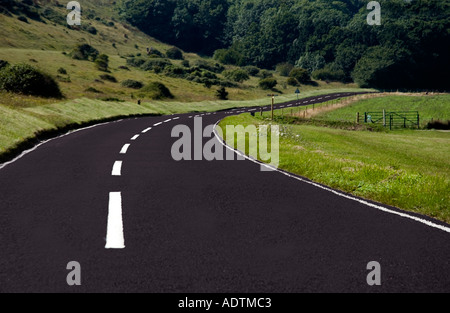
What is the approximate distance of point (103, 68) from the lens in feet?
250

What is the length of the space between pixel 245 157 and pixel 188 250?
27.0 feet

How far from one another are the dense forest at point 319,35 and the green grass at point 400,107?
38.8m

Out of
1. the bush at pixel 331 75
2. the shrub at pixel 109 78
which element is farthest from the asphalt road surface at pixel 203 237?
the bush at pixel 331 75

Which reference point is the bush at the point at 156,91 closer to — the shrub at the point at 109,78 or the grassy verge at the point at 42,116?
the shrub at the point at 109,78

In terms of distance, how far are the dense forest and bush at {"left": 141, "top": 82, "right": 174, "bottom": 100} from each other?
56985 mm

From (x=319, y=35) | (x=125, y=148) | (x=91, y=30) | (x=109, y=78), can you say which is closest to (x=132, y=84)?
(x=109, y=78)

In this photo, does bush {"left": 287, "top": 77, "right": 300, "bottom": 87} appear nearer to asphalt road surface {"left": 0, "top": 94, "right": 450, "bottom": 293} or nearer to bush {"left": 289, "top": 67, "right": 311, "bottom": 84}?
bush {"left": 289, "top": 67, "right": 311, "bottom": 84}

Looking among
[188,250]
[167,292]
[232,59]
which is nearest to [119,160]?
[188,250]

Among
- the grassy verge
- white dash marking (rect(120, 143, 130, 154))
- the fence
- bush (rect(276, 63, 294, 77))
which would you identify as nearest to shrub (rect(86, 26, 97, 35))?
bush (rect(276, 63, 294, 77))

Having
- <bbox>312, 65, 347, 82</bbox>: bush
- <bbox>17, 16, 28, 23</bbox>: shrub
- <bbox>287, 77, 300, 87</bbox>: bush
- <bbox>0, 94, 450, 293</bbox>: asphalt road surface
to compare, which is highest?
<bbox>17, 16, 28, 23</bbox>: shrub

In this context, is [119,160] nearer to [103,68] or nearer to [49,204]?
[49,204]

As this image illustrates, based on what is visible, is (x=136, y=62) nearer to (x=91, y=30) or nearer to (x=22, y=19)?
(x=22, y=19)

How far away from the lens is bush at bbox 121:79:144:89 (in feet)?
217

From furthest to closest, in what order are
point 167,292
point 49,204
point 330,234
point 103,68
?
point 103,68
point 49,204
point 330,234
point 167,292
